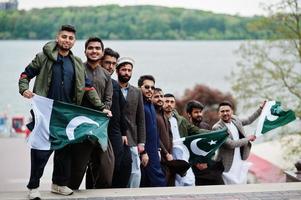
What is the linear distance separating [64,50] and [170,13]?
338 feet

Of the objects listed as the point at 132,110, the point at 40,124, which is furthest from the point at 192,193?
the point at 40,124

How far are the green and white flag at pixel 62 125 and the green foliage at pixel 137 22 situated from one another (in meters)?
72.1

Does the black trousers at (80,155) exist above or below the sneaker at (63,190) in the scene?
above

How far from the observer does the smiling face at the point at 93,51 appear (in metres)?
6.34

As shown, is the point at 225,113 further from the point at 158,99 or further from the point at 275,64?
the point at 275,64

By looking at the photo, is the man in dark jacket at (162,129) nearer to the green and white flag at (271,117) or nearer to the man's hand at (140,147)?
the man's hand at (140,147)

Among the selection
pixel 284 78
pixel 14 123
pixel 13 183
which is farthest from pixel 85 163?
pixel 14 123

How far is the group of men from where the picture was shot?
6.10 m

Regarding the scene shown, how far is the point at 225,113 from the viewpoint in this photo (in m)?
7.96

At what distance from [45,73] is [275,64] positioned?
1778 centimetres

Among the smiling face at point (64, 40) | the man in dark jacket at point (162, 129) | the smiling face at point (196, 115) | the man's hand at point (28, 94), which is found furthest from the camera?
the smiling face at point (196, 115)

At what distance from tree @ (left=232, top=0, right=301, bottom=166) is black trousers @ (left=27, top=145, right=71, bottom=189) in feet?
53.3

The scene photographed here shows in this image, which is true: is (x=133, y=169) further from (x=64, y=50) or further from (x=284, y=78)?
(x=284, y=78)

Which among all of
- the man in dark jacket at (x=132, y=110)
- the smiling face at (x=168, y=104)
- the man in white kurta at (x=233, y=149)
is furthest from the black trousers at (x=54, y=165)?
the man in white kurta at (x=233, y=149)
